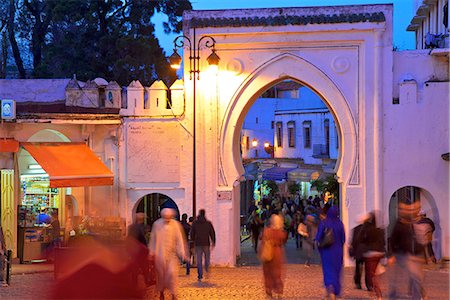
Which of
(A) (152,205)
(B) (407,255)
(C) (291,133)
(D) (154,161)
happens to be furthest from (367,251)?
(C) (291,133)

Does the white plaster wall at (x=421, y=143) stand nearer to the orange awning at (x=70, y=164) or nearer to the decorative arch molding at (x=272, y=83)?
the decorative arch molding at (x=272, y=83)

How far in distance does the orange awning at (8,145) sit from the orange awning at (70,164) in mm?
355

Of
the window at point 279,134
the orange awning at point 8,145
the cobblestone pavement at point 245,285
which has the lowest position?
the cobblestone pavement at point 245,285

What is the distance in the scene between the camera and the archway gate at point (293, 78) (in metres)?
19.5

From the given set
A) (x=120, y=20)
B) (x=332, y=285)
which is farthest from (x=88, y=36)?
(x=332, y=285)

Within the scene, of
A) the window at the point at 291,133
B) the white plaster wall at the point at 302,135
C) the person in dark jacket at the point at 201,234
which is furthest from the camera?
the window at the point at 291,133

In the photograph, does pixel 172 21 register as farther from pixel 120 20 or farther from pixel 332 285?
pixel 332 285

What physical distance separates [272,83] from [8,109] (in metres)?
6.30

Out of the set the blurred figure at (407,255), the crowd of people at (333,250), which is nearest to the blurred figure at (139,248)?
the crowd of people at (333,250)

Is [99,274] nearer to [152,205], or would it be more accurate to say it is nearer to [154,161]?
[154,161]

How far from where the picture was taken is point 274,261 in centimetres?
1338

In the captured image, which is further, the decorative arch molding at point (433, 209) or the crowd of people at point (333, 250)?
the decorative arch molding at point (433, 209)

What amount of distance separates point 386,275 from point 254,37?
6.49 meters

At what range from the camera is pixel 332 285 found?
509 inches
